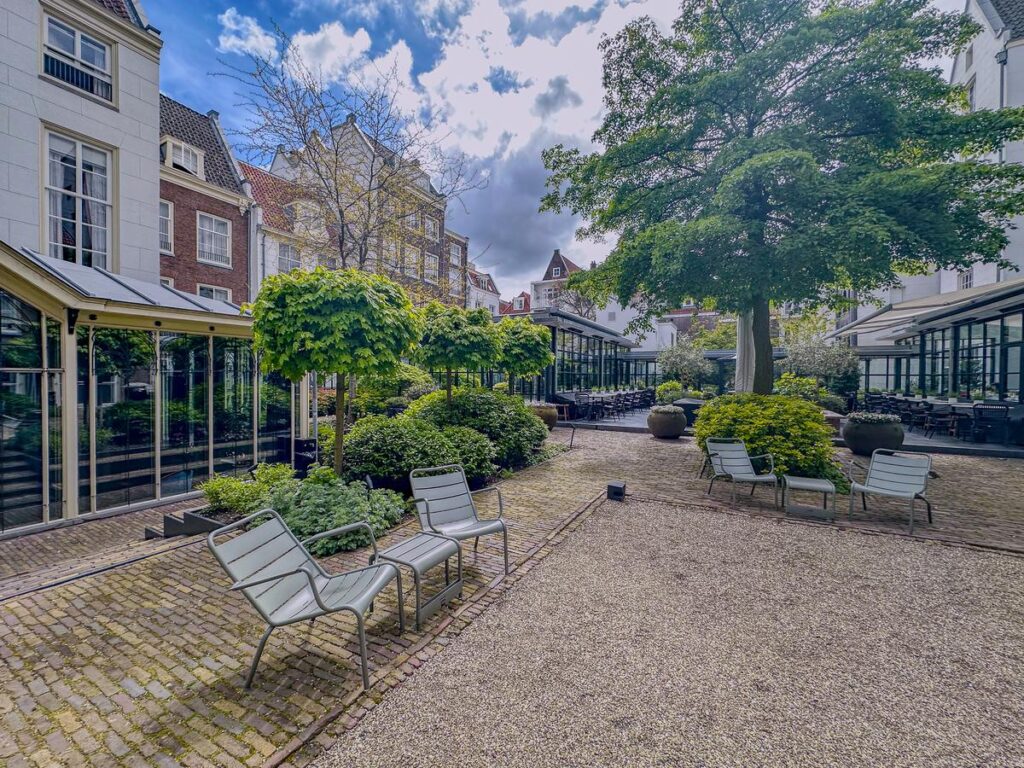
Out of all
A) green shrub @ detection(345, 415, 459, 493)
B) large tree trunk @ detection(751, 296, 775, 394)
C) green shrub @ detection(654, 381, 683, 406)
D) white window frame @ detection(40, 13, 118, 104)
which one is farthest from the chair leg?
green shrub @ detection(654, 381, 683, 406)

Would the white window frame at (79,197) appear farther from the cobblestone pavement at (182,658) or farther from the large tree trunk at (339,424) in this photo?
the large tree trunk at (339,424)

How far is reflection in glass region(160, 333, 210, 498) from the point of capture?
7766mm

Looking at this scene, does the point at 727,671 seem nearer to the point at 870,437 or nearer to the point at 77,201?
the point at 870,437

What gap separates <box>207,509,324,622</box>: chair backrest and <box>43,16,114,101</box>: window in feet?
47.1

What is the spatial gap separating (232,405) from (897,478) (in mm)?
11173

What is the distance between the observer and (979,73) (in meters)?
18.7

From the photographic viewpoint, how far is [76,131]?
1088cm

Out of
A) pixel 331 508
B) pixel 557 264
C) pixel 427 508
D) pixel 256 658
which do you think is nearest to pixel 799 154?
pixel 427 508

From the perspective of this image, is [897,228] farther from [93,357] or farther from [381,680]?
[93,357]

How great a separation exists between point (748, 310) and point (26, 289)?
13.2 metres

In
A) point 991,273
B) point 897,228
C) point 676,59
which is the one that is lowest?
point 897,228

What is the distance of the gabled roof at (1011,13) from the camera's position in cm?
1678

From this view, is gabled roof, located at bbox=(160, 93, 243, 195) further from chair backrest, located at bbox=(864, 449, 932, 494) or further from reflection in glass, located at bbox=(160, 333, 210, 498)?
chair backrest, located at bbox=(864, 449, 932, 494)

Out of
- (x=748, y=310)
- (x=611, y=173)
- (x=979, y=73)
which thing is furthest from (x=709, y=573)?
(x=979, y=73)
